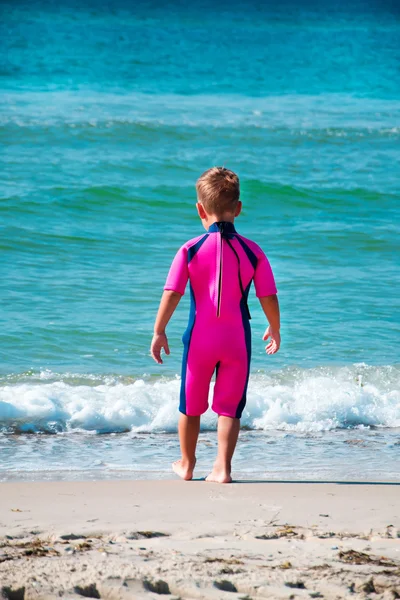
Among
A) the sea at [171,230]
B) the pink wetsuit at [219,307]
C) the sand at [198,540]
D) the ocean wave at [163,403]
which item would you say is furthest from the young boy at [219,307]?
the ocean wave at [163,403]

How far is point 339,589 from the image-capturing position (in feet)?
7.63

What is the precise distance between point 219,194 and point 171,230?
7.22m

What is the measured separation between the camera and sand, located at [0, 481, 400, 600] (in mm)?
2326

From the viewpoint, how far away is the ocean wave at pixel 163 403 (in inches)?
188

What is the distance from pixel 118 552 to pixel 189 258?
4.48 feet

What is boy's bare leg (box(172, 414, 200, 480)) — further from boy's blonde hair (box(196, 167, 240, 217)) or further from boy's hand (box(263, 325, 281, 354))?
boy's blonde hair (box(196, 167, 240, 217))

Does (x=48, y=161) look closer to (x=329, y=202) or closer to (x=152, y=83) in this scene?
(x=329, y=202)

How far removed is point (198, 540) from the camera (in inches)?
107

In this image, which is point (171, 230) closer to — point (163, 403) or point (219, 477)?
point (163, 403)

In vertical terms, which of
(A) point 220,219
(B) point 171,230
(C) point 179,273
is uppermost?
(B) point 171,230

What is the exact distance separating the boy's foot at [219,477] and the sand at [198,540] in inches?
2.5

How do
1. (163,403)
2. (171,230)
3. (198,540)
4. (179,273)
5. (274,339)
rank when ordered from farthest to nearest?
(171,230)
(163,403)
(274,339)
(179,273)
(198,540)

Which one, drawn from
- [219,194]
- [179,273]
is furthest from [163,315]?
[219,194]

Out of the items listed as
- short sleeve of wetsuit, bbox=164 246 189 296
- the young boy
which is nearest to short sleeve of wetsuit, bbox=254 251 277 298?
the young boy
